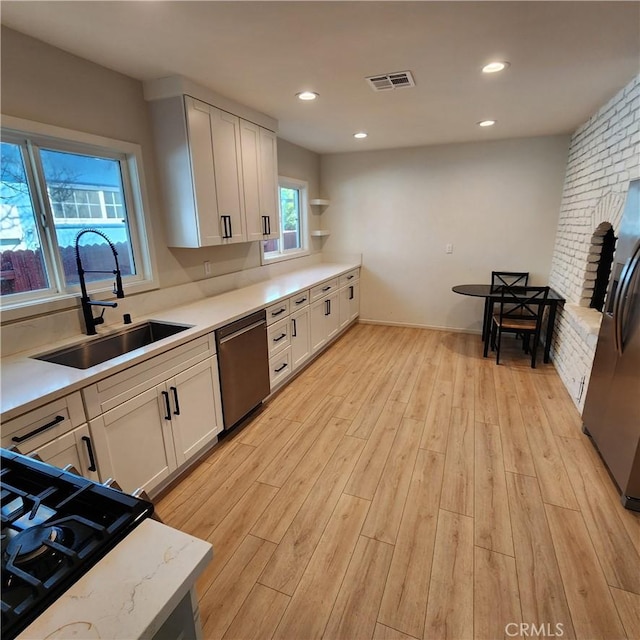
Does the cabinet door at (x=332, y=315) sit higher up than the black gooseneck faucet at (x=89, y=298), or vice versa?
the black gooseneck faucet at (x=89, y=298)

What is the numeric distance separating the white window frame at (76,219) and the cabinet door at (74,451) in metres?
0.78

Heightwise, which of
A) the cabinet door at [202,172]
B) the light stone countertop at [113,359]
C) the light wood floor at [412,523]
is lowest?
the light wood floor at [412,523]

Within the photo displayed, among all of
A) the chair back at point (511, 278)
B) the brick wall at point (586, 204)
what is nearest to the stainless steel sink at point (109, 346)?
the brick wall at point (586, 204)

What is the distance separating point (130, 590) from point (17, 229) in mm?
2079

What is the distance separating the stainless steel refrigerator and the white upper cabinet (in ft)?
8.79

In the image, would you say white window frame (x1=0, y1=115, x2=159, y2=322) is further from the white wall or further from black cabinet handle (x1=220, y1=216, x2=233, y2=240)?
the white wall

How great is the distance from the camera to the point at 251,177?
125 inches

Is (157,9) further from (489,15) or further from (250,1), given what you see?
(489,15)

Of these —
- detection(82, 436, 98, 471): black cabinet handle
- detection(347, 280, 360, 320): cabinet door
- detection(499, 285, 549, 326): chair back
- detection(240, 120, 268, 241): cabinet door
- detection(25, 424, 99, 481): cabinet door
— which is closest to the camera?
detection(25, 424, 99, 481): cabinet door

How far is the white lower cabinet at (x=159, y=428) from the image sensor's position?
176 cm

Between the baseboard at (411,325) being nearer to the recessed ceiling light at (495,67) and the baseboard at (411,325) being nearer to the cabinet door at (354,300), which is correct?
the cabinet door at (354,300)

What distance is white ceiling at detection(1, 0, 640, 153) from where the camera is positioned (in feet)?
5.37

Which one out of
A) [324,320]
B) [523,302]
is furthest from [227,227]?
[523,302]

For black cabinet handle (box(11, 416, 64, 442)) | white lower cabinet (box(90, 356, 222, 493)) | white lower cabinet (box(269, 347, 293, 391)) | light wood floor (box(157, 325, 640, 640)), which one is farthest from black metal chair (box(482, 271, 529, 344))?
black cabinet handle (box(11, 416, 64, 442))
